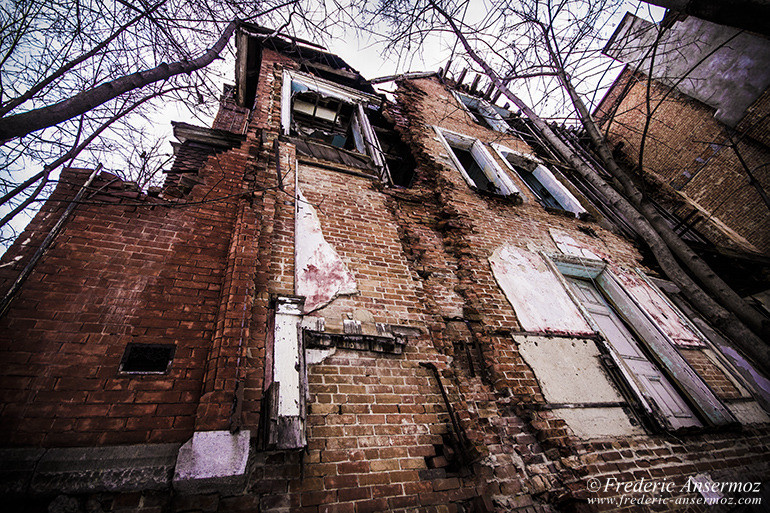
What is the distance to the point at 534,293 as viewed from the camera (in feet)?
12.7

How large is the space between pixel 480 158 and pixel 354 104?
3214mm

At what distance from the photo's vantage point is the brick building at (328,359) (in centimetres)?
165

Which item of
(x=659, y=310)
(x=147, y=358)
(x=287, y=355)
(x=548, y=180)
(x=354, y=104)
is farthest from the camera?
(x=548, y=180)

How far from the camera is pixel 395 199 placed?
4223mm

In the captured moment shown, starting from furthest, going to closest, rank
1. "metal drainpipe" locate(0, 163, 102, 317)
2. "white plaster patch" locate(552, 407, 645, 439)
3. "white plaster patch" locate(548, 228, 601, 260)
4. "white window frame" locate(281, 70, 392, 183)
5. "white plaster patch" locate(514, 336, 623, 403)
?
"white plaster patch" locate(548, 228, 601, 260)
"white window frame" locate(281, 70, 392, 183)
"white plaster patch" locate(514, 336, 623, 403)
"white plaster patch" locate(552, 407, 645, 439)
"metal drainpipe" locate(0, 163, 102, 317)

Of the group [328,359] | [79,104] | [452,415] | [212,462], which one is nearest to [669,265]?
[452,415]

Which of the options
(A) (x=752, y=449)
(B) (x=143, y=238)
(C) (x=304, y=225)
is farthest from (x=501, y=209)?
(B) (x=143, y=238)

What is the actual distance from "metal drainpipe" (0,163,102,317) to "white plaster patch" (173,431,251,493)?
1.57 meters

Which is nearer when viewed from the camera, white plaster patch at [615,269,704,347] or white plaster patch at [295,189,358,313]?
white plaster patch at [295,189,358,313]

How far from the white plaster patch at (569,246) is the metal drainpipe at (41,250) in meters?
6.04

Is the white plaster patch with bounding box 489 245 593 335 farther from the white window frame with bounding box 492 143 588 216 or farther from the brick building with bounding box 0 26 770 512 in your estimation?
the white window frame with bounding box 492 143 588 216

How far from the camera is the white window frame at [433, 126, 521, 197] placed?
5.92 meters

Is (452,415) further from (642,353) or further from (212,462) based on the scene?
(642,353)

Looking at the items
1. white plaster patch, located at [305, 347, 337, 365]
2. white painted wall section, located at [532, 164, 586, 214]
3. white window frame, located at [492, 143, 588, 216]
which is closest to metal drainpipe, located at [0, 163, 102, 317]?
white plaster patch, located at [305, 347, 337, 365]
